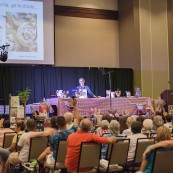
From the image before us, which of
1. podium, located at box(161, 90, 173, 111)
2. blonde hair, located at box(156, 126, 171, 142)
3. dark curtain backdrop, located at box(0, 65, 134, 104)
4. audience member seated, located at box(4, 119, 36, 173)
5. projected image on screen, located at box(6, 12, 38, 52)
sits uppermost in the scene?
projected image on screen, located at box(6, 12, 38, 52)

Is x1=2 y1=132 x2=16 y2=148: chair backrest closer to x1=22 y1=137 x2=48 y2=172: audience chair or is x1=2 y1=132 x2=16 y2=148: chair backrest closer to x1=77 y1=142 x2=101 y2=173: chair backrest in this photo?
x1=22 y1=137 x2=48 y2=172: audience chair

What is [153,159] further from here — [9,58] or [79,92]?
[9,58]

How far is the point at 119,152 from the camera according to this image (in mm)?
4070

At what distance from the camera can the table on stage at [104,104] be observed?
30.9 feet

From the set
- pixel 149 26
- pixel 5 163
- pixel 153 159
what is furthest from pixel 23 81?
pixel 153 159

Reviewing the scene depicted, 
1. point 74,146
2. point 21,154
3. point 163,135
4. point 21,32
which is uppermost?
point 21,32

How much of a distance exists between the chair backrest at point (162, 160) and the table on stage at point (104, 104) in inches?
245

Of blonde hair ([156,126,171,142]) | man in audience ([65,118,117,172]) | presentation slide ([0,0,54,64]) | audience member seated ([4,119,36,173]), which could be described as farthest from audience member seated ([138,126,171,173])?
presentation slide ([0,0,54,64])

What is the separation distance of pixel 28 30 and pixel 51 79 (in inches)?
76.5

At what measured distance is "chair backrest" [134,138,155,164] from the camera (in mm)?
4219

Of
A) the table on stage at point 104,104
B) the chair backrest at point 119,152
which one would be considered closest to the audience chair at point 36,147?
the chair backrest at point 119,152

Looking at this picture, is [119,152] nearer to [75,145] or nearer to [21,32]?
[75,145]

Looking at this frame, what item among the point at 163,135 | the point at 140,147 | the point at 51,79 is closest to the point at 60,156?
the point at 140,147

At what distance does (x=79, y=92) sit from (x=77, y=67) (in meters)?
2.39
